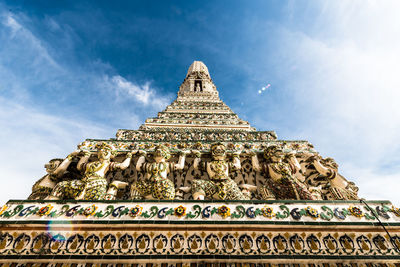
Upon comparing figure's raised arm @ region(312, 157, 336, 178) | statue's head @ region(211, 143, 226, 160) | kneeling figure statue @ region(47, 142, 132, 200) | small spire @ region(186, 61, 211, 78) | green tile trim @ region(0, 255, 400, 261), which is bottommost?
green tile trim @ region(0, 255, 400, 261)

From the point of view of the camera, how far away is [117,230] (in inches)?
105

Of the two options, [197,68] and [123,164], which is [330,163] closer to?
[123,164]

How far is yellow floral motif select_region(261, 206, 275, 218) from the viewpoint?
2.84m

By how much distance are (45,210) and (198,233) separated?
8.44ft

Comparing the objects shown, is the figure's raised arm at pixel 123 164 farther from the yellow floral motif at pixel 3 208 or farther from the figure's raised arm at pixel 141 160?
the yellow floral motif at pixel 3 208

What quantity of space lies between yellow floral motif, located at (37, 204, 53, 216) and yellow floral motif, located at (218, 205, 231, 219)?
2.83 m

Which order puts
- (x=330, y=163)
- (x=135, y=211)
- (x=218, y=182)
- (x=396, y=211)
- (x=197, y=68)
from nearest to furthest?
(x=135, y=211) < (x=396, y=211) < (x=218, y=182) < (x=330, y=163) < (x=197, y=68)

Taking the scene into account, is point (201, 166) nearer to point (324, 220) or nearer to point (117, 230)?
point (117, 230)

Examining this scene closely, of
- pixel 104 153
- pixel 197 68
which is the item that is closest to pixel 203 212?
pixel 104 153

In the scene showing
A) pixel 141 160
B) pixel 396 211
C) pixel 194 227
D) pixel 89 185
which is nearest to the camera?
pixel 194 227

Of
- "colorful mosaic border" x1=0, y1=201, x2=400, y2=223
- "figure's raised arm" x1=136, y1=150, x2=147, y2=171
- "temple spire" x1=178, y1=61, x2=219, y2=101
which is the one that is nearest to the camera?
"colorful mosaic border" x1=0, y1=201, x2=400, y2=223

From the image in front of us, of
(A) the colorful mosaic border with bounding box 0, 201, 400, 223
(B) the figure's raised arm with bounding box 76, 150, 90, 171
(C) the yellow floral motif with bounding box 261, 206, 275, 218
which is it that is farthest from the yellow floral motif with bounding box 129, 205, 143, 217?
(B) the figure's raised arm with bounding box 76, 150, 90, 171

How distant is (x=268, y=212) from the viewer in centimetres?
288

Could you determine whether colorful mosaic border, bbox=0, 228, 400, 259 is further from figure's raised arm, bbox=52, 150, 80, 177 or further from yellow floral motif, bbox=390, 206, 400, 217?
figure's raised arm, bbox=52, 150, 80, 177
